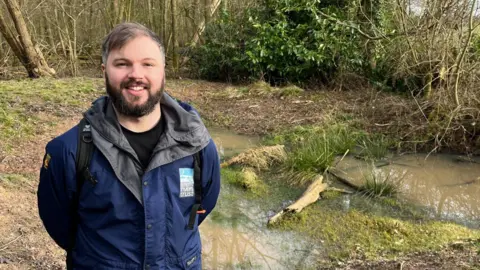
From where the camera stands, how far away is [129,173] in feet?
5.55

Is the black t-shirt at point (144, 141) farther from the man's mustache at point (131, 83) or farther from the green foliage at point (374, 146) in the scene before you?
the green foliage at point (374, 146)

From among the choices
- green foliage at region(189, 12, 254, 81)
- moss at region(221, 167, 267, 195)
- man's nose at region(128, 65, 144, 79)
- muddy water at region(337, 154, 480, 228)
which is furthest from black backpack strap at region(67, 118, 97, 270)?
green foliage at region(189, 12, 254, 81)

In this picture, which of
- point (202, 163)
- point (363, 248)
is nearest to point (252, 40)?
point (363, 248)

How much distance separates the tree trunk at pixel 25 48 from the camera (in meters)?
10.6

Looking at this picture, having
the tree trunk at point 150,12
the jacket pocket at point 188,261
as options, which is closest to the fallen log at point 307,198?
the jacket pocket at point 188,261

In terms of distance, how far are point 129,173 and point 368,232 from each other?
4000mm

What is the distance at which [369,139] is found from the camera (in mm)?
7922

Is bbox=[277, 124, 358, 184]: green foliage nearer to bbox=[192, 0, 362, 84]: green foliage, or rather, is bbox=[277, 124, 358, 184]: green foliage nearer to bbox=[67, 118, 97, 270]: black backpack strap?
bbox=[192, 0, 362, 84]: green foliage

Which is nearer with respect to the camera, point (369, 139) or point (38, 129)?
point (38, 129)

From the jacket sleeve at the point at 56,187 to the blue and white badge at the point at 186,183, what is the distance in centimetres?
41

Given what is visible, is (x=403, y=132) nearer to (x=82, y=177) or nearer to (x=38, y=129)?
(x=38, y=129)

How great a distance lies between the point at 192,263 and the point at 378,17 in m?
11.2

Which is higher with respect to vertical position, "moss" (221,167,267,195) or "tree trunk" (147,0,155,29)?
"tree trunk" (147,0,155,29)

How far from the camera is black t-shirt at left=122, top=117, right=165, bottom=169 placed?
1776mm
